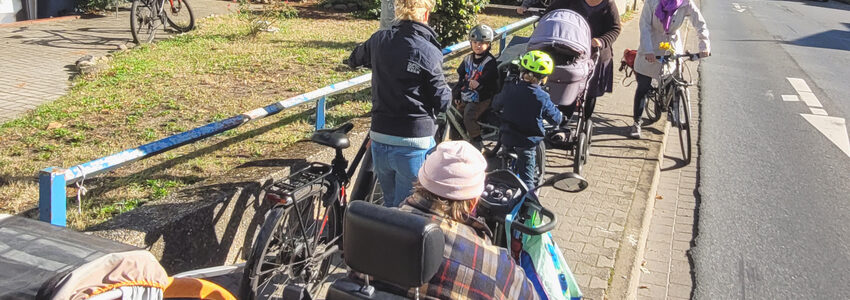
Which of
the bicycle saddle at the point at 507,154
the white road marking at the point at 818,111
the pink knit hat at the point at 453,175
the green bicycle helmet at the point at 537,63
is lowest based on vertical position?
the white road marking at the point at 818,111

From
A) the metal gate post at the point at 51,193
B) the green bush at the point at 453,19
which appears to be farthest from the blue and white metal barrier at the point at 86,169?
the green bush at the point at 453,19

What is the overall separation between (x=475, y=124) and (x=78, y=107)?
3686 mm

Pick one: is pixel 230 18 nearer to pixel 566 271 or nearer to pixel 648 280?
pixel 648 280

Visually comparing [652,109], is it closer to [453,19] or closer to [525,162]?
[453,19]

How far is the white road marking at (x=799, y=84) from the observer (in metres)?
11.7

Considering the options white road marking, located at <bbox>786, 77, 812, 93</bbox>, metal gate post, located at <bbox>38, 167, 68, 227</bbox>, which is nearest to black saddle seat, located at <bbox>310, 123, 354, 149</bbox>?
metal gate post, located at <bbox>38, 167, 68, 227</bbox>

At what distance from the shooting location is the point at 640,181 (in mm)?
6484

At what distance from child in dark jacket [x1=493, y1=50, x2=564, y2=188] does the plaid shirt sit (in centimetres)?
230

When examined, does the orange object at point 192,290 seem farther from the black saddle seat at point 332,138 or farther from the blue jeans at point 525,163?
the blue jeans at point 525,163

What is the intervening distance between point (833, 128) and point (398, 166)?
302 inches

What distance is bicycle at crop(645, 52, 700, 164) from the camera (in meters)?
7.36

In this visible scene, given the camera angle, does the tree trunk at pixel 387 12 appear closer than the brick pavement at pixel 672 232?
No

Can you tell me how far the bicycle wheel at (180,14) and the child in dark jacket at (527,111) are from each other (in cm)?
710

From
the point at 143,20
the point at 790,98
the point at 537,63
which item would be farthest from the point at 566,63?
the point at 790,98
